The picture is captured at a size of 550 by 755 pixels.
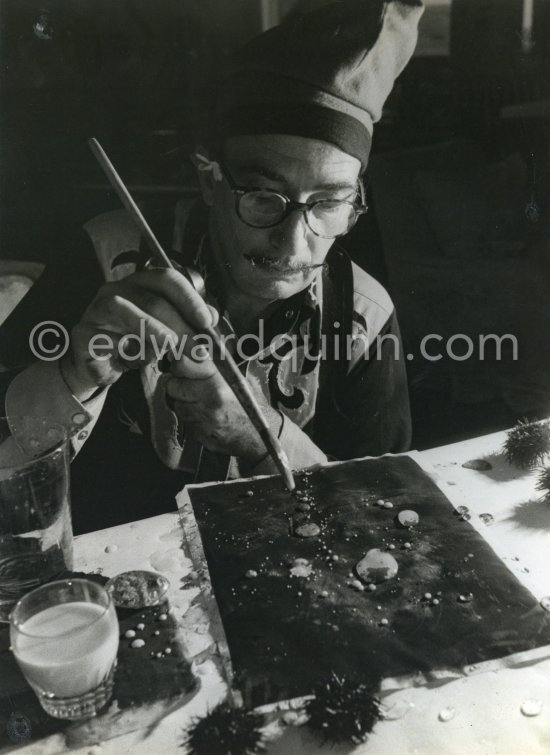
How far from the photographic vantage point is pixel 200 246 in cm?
81

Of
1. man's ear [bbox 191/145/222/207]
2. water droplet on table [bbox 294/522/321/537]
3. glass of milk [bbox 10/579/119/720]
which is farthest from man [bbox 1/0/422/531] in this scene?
glass of milk [bbox 10/579/119/720]

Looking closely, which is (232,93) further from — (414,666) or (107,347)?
(414,666)

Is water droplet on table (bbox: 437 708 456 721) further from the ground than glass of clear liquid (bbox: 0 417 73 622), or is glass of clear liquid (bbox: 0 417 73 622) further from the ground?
glass of clear liquid (bbox: 0 417 73 622)

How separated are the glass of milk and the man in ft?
0.76

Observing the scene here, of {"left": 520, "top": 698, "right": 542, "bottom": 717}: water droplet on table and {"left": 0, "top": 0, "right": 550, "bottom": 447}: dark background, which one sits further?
{"left": 0, "top": 0, "right": 550, "bottom": 447}: dark background

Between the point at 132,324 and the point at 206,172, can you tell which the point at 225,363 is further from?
the point at 206,172

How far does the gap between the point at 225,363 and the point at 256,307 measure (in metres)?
0.10

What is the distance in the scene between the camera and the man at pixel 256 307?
760 millimetres

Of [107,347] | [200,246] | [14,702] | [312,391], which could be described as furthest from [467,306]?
[14,702]

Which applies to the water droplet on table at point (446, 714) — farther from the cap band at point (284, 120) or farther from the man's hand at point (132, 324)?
the cap band at point (284, 120)

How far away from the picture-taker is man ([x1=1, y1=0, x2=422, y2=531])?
0.76 metres

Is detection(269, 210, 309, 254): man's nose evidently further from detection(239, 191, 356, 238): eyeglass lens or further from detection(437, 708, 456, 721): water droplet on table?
detection(437, 708, 456, 721): water droplet on table

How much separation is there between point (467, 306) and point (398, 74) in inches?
12.7

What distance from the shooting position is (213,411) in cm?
84
